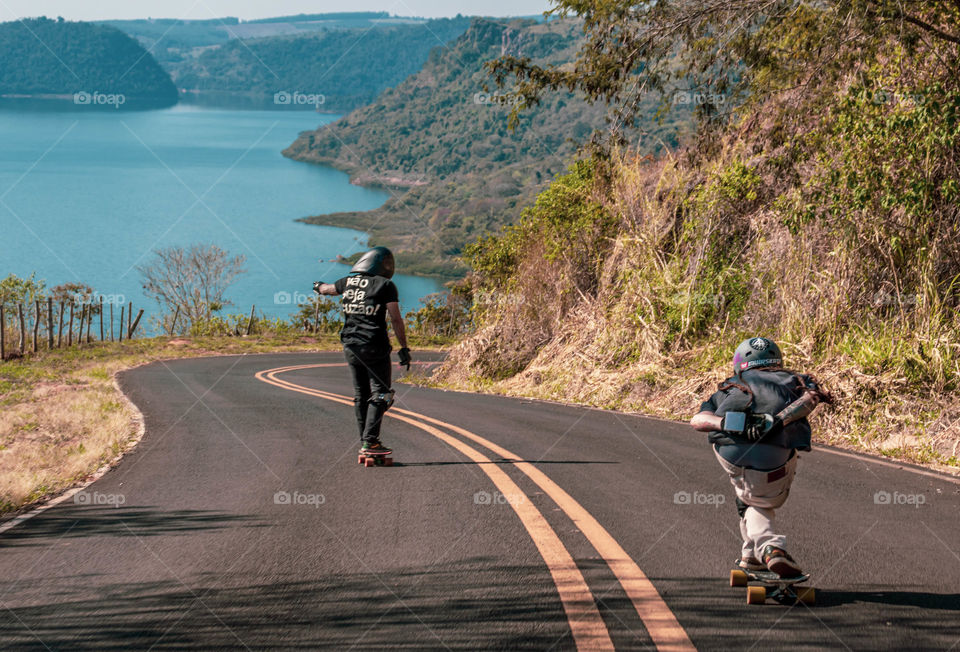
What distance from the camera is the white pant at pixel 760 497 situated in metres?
4.10

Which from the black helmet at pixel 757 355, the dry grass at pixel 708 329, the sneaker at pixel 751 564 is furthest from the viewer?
the dry grass at pixel 708 329

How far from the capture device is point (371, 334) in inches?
292

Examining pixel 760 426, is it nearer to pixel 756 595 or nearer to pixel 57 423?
pixel 756 595

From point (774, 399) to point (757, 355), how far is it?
28 cm

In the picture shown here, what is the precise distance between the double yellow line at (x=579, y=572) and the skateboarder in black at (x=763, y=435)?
0.68m

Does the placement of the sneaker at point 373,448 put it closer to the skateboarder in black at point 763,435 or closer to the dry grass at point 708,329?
the skateboarder in black at point 763,435

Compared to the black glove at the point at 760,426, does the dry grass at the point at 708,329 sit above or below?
below

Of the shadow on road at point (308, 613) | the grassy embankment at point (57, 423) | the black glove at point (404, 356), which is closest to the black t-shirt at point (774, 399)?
the shadow on road at point (308, 613)

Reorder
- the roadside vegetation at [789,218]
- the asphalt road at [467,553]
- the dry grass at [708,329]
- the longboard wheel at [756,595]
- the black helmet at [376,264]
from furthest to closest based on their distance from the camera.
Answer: the roadside vegetation at [789,218]
the dry grass at [708,329]
the black helmet at [376,264]
the longboard wheel at [756,595]
the asphalt road at [467,553]

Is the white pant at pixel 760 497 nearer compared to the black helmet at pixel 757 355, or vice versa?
the white pant at pixel 760 497

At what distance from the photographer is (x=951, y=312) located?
10336 mm

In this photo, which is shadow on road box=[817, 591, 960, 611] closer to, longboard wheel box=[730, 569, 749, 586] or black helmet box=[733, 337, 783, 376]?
longboard wheel box=[730, 569, 749, 586]

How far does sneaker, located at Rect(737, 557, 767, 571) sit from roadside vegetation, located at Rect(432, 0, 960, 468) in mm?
4916

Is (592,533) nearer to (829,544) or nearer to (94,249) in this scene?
(829,544)
